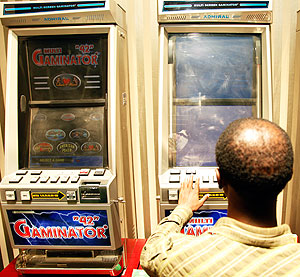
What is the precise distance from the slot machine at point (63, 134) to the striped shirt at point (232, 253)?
88cm

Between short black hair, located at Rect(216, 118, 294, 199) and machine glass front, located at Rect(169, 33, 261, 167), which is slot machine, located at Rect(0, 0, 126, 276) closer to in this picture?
machine glass front, located at Rect(169, 33, 261, 167)

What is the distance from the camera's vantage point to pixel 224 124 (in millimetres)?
2180

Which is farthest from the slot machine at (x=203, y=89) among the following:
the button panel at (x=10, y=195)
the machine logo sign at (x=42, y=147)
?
the button panel at (x=10, y=195)

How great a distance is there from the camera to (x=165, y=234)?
4.06 ft

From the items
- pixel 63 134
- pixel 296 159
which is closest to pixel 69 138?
pixel 63 134

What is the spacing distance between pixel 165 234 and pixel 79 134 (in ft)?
3.87

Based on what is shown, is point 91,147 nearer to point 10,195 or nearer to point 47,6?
point 10,195

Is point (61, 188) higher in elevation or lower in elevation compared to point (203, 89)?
lower

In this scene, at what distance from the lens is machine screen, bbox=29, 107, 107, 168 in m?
2.15

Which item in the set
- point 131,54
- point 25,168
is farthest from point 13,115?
point 131,54

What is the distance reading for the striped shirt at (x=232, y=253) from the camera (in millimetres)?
975

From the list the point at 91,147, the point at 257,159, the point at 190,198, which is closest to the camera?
the point at 257,159

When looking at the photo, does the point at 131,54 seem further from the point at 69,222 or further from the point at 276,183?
the point at 276,183

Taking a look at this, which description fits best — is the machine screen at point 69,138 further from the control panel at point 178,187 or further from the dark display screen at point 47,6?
the dark display screen at point 47,6
